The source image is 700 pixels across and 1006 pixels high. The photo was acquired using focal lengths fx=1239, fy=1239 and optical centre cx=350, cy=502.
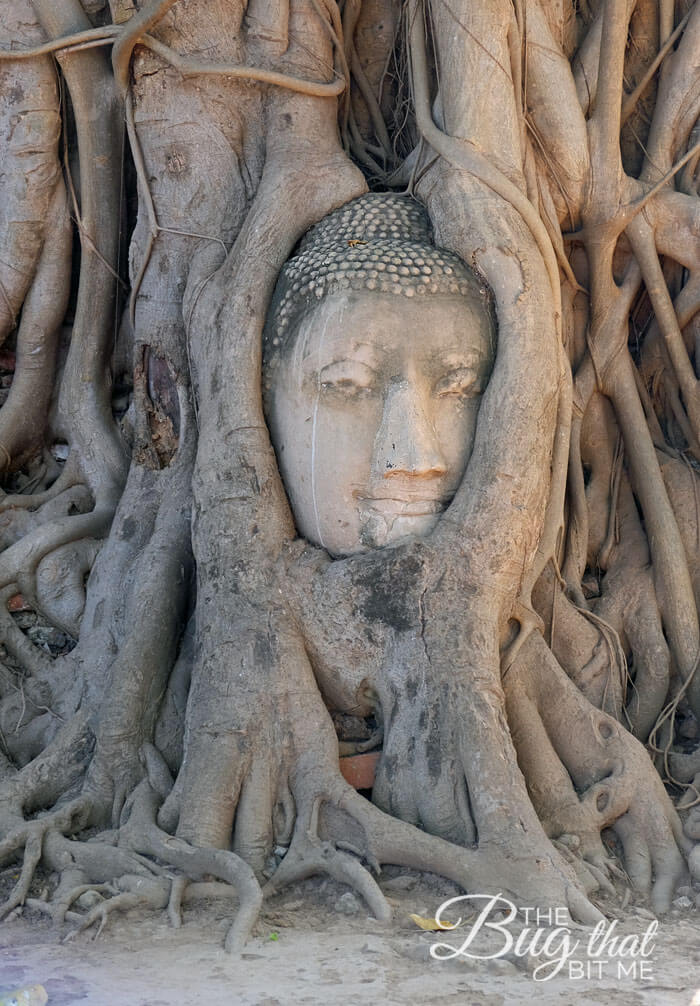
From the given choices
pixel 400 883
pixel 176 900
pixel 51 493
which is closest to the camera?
pixel 176 900

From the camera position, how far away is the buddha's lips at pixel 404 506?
3.77m

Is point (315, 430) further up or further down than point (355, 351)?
further down

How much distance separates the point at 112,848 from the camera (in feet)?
11.1

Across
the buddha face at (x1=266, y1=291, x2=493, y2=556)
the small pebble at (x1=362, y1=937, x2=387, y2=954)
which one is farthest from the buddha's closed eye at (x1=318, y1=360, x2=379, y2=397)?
the small pebble at (x1=362, y1=937, x2=387, y2=954)

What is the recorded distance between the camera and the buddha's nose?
3701mm

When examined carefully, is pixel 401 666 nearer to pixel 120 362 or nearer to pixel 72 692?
pixel 72 692

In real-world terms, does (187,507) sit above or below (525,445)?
below

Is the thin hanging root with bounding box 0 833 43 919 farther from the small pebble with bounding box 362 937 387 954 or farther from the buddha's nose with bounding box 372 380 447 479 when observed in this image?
the buddha's nose with bounding box 372 380 447 479

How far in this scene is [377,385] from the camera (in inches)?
149

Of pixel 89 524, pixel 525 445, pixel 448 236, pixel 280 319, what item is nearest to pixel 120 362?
pixel 89 524

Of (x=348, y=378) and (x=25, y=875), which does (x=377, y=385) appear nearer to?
(x=348, y=378)

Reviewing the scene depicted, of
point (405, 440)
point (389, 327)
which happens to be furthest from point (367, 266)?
point (405, 440)

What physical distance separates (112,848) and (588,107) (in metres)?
3.04

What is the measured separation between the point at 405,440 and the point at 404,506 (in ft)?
0.69
